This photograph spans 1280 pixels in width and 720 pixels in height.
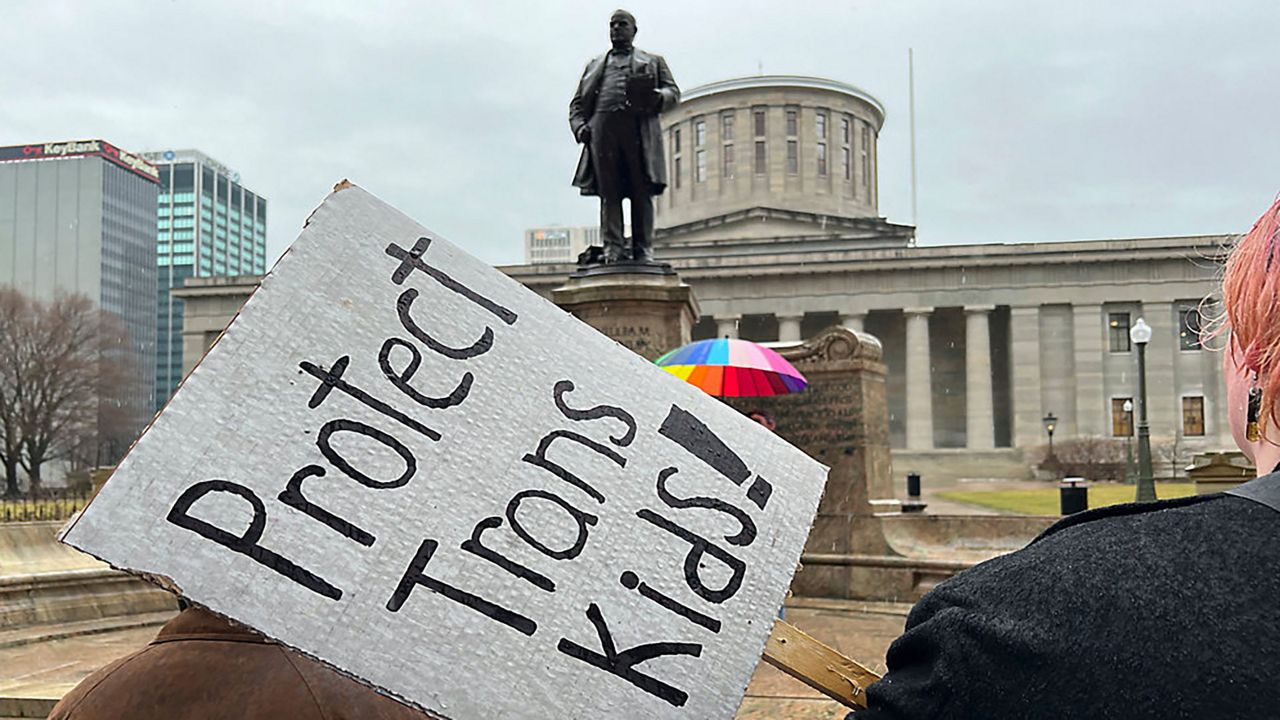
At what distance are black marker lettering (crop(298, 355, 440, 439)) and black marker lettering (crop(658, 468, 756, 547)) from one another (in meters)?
0.35

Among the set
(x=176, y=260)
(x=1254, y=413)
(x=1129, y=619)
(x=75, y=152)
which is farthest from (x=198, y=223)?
(x=1129, y=619)

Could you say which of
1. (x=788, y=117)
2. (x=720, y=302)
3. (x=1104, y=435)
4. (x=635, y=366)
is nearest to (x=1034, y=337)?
(x=1104, y=435)

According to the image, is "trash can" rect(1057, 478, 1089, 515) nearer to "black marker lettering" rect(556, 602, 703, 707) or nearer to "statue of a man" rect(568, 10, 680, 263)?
"statue of a man" rect(568, 10, 680, 263)

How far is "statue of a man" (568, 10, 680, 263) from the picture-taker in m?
10.0

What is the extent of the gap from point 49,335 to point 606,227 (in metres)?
53.4

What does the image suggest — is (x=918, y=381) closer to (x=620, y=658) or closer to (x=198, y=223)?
(x=620, y=658)

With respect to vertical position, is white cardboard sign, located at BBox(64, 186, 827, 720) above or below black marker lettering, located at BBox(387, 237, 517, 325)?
below

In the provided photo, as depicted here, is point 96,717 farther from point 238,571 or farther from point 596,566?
point 596,566

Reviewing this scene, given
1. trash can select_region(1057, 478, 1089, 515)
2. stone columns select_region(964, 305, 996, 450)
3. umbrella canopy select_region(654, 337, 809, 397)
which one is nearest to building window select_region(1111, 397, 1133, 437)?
stone columns select_region(964, 305, 996, 450)

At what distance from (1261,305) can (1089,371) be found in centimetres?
6549

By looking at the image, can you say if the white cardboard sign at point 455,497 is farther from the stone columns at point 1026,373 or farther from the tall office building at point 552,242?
the tall office building at point 552,242

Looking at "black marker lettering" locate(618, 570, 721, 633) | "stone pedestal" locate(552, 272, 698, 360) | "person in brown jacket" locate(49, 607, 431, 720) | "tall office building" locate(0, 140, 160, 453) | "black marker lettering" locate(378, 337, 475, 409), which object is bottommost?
"person in brown jacket" locate(49, 607, 431, 720)

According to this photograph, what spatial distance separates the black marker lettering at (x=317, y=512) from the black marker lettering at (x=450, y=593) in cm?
7

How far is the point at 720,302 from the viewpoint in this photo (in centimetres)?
6125
